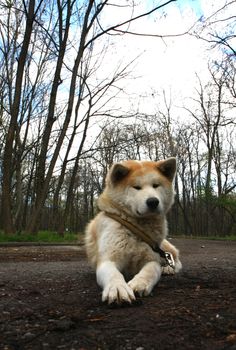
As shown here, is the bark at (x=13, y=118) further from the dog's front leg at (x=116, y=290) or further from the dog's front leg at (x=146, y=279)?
the dog's front leg at (x=116, y=290)

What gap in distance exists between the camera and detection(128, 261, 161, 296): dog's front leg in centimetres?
337

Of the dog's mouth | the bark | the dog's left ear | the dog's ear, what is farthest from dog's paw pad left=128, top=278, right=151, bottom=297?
the bark

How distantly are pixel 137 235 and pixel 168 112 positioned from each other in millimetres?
37984

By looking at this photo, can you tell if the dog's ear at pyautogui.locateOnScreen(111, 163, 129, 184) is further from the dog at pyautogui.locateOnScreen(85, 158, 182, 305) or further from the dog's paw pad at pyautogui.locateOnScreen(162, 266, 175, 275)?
the dog's paw pad at pyautogui.locateOnScreen(162, 266, 175, 275)

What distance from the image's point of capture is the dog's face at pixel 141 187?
13.0 ft

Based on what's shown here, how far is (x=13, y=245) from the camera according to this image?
11938 millimetres

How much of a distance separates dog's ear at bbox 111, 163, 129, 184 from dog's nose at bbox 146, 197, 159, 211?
1.42 feet

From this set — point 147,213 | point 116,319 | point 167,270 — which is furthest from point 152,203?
point 116,319

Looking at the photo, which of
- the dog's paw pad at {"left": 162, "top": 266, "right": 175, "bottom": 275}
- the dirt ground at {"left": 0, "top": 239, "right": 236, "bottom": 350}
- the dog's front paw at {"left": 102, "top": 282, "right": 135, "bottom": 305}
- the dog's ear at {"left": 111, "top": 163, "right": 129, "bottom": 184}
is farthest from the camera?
the dog's paw pad at {"left": 162, "top": 266, "right": 175, "bottom": 275}

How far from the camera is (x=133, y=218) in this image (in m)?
4.18

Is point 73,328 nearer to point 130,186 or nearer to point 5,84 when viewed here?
point 130,186

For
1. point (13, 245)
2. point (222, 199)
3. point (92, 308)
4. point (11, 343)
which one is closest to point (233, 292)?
point (92, 308)

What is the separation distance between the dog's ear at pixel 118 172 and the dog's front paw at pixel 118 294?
51.5 inches

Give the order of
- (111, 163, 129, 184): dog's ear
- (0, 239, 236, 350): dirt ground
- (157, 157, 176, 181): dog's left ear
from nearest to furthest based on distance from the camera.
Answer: (0, 239, 236, 350): dirt ground, (111, 163, 129, 184): dog's ear, (157, 157, 176, 181): dog's left ear
